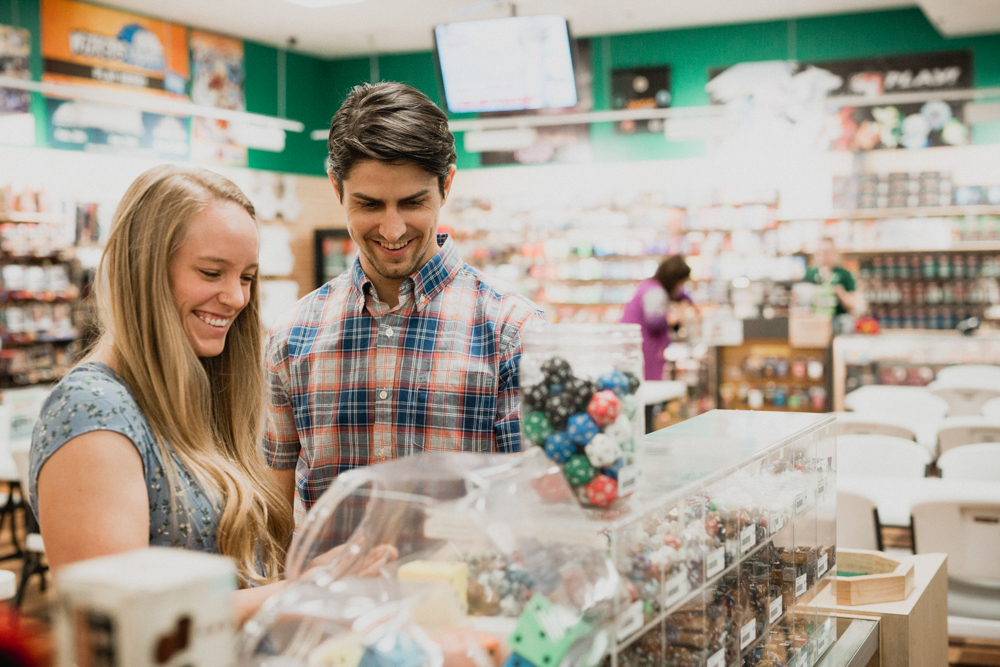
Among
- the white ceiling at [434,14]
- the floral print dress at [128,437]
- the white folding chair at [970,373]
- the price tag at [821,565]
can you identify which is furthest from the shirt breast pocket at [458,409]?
the white ceiling at [434,14]

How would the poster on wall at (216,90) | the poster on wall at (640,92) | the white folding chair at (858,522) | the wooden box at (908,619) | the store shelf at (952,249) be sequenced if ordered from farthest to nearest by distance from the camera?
the poster on wall at (640,92), the poster on wall at (216,90), the store shelf at (952,249), the white folding chair at (858,522), the wooden box at (908,619)

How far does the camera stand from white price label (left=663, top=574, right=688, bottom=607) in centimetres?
132

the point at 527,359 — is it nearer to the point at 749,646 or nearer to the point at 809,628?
the point at 749,646

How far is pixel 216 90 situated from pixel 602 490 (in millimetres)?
10607

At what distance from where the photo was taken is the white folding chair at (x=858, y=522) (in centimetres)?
356

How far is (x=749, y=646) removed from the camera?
64.9 inches

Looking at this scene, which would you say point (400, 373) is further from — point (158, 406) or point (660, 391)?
point (660, 391)

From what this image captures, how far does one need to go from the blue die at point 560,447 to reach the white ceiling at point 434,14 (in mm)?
7868

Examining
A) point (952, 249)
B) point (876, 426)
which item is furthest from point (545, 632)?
point (952, 249)

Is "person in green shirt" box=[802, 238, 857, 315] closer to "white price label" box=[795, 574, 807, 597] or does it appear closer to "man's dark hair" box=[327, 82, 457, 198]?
"white price label" box=[795, 574, 807, 597]

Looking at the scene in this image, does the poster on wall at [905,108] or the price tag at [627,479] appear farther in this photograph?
the poster on wall at [905,108]

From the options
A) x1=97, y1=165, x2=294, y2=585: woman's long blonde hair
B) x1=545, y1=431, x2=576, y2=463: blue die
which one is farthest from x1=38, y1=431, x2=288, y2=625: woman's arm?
x1=545, y1=431, x2=576, y2=463: blue die

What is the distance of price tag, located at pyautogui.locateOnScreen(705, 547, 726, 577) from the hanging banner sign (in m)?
9.20

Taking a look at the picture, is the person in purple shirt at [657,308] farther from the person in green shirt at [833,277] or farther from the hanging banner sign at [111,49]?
the hanging banner sign at [111,49]
